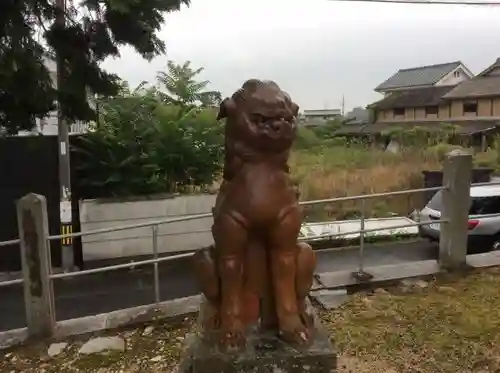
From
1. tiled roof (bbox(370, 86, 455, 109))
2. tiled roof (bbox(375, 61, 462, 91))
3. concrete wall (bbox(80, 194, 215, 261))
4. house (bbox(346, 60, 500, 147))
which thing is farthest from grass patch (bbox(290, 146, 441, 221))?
tiled roof (bbox(375, 61, 462, 91))

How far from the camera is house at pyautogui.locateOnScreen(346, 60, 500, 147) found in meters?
16.9

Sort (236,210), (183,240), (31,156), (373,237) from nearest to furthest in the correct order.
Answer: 1. (236,210)
2. (31,156)
3. (183,240)
4. (373,237)

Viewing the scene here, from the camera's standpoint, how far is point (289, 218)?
215cm

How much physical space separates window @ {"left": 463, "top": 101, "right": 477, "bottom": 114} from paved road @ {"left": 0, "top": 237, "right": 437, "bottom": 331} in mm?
11651

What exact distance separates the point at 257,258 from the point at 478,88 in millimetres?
17584

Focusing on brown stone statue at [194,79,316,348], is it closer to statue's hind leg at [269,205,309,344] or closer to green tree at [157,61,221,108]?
statue's hind leg at [269,205,309,344]

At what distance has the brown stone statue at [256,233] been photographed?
2094 mm

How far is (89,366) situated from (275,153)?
2.06 m

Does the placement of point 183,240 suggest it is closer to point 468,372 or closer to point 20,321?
point 20,321

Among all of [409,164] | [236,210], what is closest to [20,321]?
[236,210]

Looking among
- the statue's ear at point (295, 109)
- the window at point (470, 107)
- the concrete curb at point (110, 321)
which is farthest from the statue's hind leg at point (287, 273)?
the window at point (470, 107)

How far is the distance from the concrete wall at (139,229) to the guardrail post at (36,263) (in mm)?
2631

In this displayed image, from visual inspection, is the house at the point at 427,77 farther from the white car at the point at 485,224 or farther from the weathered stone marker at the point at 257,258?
the weathered stone marker at the point at 257,258

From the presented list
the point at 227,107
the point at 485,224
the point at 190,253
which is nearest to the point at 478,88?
the point at 485,224
